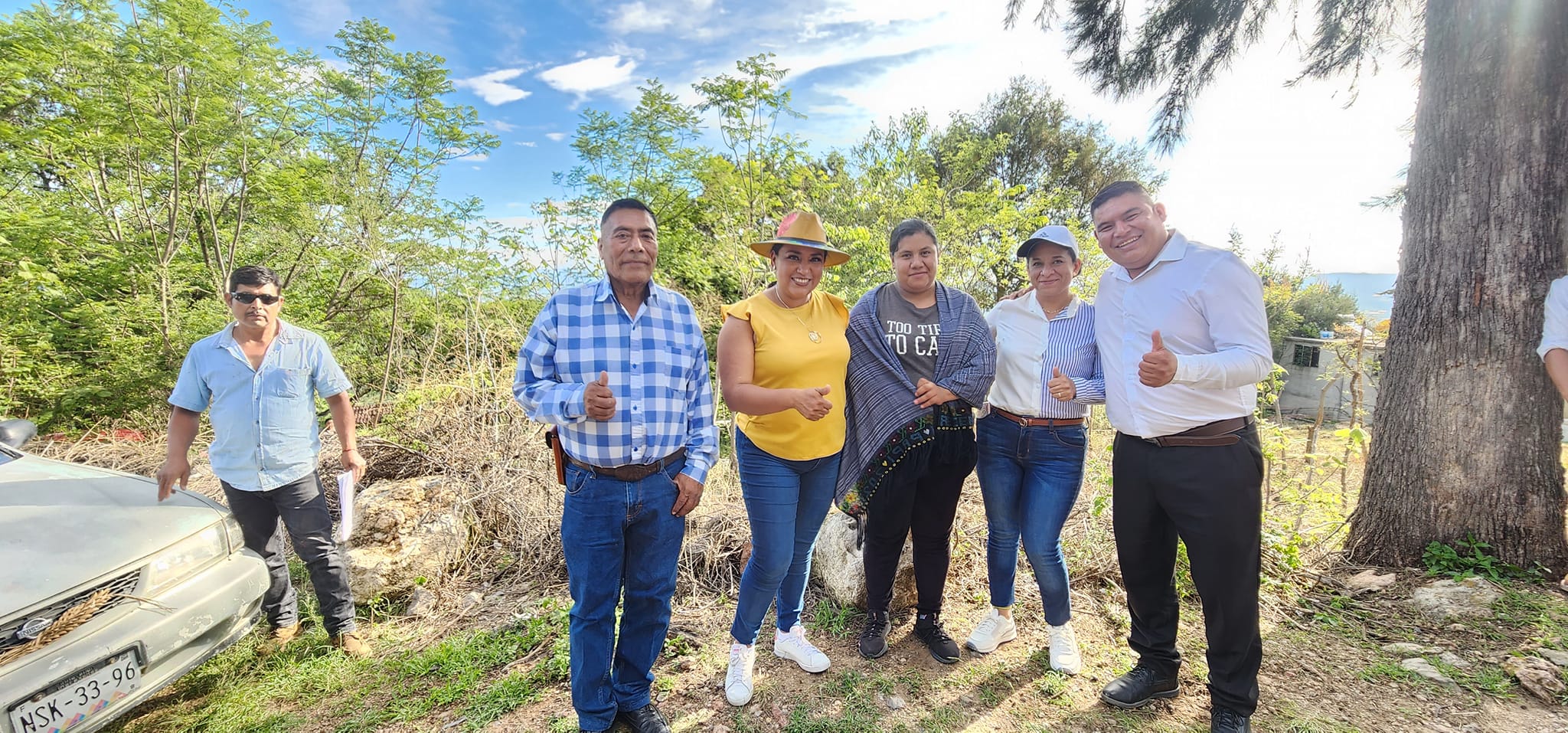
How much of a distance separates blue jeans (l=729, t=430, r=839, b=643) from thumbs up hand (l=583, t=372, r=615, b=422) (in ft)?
1.91

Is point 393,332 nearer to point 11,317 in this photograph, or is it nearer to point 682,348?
point 11,317

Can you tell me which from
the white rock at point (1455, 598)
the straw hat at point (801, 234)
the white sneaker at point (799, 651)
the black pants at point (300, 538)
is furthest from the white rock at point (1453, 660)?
the black pants at point (300, 538)

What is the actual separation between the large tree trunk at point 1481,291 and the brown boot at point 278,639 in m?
5.94

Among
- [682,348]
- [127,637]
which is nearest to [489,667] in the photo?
[127,637]

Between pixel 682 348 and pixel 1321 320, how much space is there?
2095 cm

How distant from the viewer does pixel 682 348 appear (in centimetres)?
223

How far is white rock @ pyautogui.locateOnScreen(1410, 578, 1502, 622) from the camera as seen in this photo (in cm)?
301

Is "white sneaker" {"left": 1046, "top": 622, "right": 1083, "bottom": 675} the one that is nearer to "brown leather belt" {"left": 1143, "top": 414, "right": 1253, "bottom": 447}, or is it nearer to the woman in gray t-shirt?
the woman in gray t-shirt

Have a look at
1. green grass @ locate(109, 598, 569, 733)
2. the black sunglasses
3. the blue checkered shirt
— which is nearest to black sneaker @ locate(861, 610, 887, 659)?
the blue checkered shirt

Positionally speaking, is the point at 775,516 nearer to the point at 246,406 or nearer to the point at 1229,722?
the point at 1229,722

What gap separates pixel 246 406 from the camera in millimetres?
2785

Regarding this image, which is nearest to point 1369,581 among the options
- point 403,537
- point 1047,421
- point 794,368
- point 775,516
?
point 1047,421

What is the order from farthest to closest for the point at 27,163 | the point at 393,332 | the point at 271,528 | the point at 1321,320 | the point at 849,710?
1. the point at 1321,320
2. the point at 393,332
3. the point at 27,163
4. the point at 271,528
5. the point at 849,710

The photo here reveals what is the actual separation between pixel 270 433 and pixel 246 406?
0.16 m
